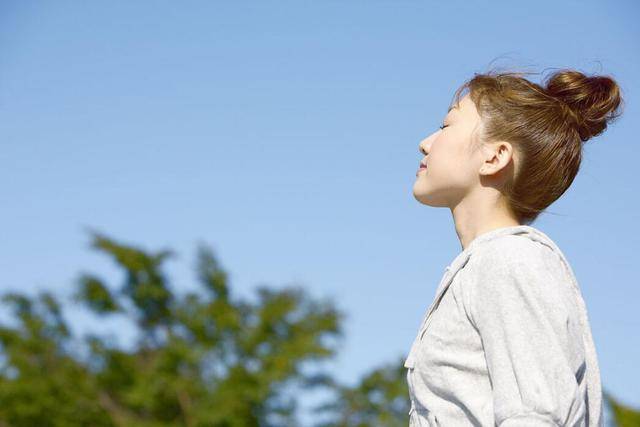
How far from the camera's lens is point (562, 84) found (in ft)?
7.70

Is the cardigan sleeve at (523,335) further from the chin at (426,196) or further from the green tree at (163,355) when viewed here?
the green tree at (163,355)

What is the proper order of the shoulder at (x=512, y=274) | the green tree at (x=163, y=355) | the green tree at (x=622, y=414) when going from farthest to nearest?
the green tree at (x=163, y=355) → the green tree at (x=622, y=414) → the shoulder at (x=512, y=274)

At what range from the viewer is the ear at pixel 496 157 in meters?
2.21

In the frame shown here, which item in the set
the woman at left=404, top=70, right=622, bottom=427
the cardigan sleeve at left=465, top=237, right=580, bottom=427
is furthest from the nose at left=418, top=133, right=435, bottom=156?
the cardigan sleeve at left=465, top=237, right=580, bottom=427

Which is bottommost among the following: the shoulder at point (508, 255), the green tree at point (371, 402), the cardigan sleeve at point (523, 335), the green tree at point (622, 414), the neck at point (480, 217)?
the cardigan sleeve at point (523, 335)

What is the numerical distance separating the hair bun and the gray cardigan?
0.41 meters

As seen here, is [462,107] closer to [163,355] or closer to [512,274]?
[512,274]

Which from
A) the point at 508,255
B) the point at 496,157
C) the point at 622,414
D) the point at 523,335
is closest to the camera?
the point at 523,335

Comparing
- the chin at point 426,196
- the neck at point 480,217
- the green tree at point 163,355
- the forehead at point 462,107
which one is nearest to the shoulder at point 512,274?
the neck at point 480,217

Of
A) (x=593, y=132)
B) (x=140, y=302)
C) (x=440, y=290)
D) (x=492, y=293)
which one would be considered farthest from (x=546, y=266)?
(x=140, y=302)

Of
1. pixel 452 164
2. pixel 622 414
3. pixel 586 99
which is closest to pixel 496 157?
pixel 452 164

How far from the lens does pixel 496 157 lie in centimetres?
222

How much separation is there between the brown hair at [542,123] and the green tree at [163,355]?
14068mm

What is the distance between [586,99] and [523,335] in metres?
0.78
